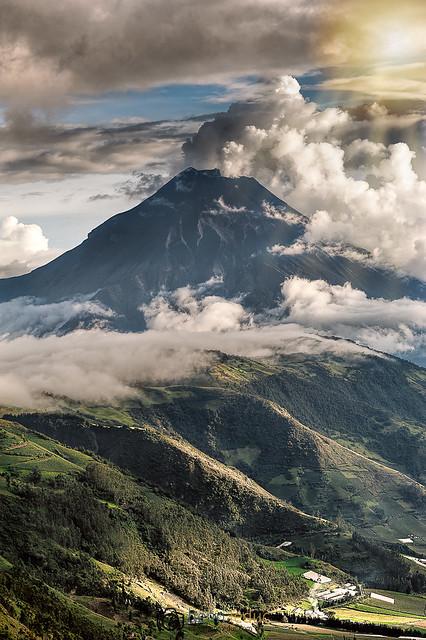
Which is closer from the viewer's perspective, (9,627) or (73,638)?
(9,627)

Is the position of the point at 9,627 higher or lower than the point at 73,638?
higher
